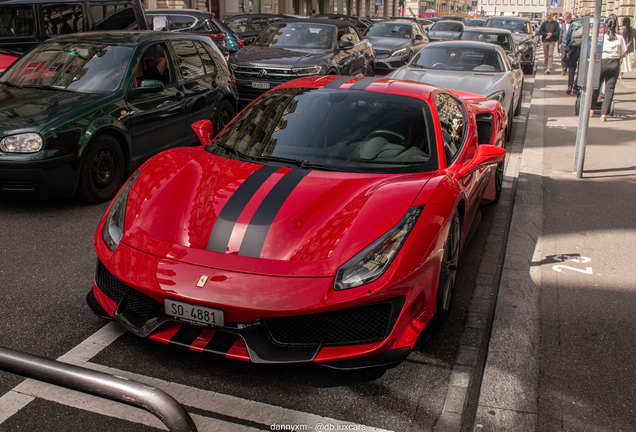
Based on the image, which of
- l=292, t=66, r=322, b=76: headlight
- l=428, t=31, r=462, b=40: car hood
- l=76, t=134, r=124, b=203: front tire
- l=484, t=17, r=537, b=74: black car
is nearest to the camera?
l=76, t=134, r=124, b=203: front tire

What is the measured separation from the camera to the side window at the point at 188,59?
734 centimetres

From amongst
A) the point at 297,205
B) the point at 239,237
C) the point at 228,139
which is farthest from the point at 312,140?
the point at 239,237

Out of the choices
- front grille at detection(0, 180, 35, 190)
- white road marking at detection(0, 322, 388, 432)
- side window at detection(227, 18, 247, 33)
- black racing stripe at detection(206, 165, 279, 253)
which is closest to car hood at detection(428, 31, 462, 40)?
side window at detection(227, 18, 247, 33)

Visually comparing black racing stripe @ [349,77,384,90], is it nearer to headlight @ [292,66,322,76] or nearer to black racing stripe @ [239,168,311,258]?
black racing stripe @ [239,168,311,258]

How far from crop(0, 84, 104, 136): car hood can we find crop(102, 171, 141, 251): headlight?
2.32 metres

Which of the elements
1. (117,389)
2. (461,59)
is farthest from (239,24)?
(117,389)

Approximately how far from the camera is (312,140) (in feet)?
13.1

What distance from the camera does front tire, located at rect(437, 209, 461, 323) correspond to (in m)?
3.41

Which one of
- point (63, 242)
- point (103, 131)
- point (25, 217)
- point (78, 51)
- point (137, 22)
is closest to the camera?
point (63, 242)

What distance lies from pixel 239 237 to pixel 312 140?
3.98ft

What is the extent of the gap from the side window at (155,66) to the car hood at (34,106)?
73 centimetres

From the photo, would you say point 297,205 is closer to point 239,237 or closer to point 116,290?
point 239,237

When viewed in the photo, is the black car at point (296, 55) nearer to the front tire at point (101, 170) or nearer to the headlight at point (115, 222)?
the front tire at point (101, 170)

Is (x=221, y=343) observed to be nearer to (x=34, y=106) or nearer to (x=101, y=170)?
(x=101, y=170)
